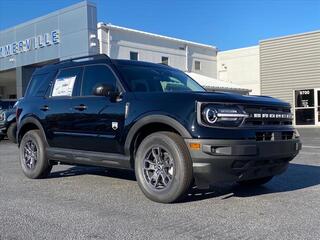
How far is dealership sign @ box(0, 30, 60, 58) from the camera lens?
25125 mm

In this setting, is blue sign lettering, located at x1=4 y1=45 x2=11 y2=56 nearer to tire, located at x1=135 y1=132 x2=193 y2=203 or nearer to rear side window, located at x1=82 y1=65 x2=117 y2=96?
rear side window, located at x1=82 y1=65 x2=117 y2=96

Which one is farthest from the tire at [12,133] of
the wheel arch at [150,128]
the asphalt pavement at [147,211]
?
the wheel arch at [150,128]

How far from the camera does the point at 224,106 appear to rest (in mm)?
5348

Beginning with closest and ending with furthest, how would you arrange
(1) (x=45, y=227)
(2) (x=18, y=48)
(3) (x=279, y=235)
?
(3) (x=279, y=235), (1) (x=45, y=227), (2) (x=18, y=48)

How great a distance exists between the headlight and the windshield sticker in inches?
103

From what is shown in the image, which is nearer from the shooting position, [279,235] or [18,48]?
[279,235]

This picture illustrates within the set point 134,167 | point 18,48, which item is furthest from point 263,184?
point 18,48

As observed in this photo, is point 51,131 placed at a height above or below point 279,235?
above

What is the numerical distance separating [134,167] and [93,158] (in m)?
0.77

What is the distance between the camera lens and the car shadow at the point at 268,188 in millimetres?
6215

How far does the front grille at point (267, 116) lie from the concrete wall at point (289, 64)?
73.2 ft

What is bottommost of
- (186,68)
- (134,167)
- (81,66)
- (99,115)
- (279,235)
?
(279,235)

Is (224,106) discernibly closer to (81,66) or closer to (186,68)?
(81,66)

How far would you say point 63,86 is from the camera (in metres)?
7.42
